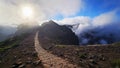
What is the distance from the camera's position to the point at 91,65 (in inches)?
1029

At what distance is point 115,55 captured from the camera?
3108 centimetres

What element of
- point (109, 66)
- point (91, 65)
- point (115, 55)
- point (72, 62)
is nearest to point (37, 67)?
point (72, 62)

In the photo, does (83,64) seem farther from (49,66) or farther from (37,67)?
(37,67)

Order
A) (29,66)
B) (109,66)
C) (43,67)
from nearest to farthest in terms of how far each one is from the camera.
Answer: (109,66)
(43,67)
(29,66)

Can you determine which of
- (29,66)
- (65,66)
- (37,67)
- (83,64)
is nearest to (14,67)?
(29,66)

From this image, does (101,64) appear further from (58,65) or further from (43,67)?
(43,67)

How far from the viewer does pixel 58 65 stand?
2756cm

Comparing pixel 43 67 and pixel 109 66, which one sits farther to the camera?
pixel 43 67

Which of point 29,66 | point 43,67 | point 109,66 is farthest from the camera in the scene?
point 29,66

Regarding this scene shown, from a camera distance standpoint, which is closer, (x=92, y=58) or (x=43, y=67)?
(x=43, y=67)

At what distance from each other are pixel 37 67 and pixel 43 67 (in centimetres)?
129

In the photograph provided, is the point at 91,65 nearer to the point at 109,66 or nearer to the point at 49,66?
the point at 109,66

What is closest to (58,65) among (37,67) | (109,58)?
(37,67)

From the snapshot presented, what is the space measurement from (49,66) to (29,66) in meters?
3.87
